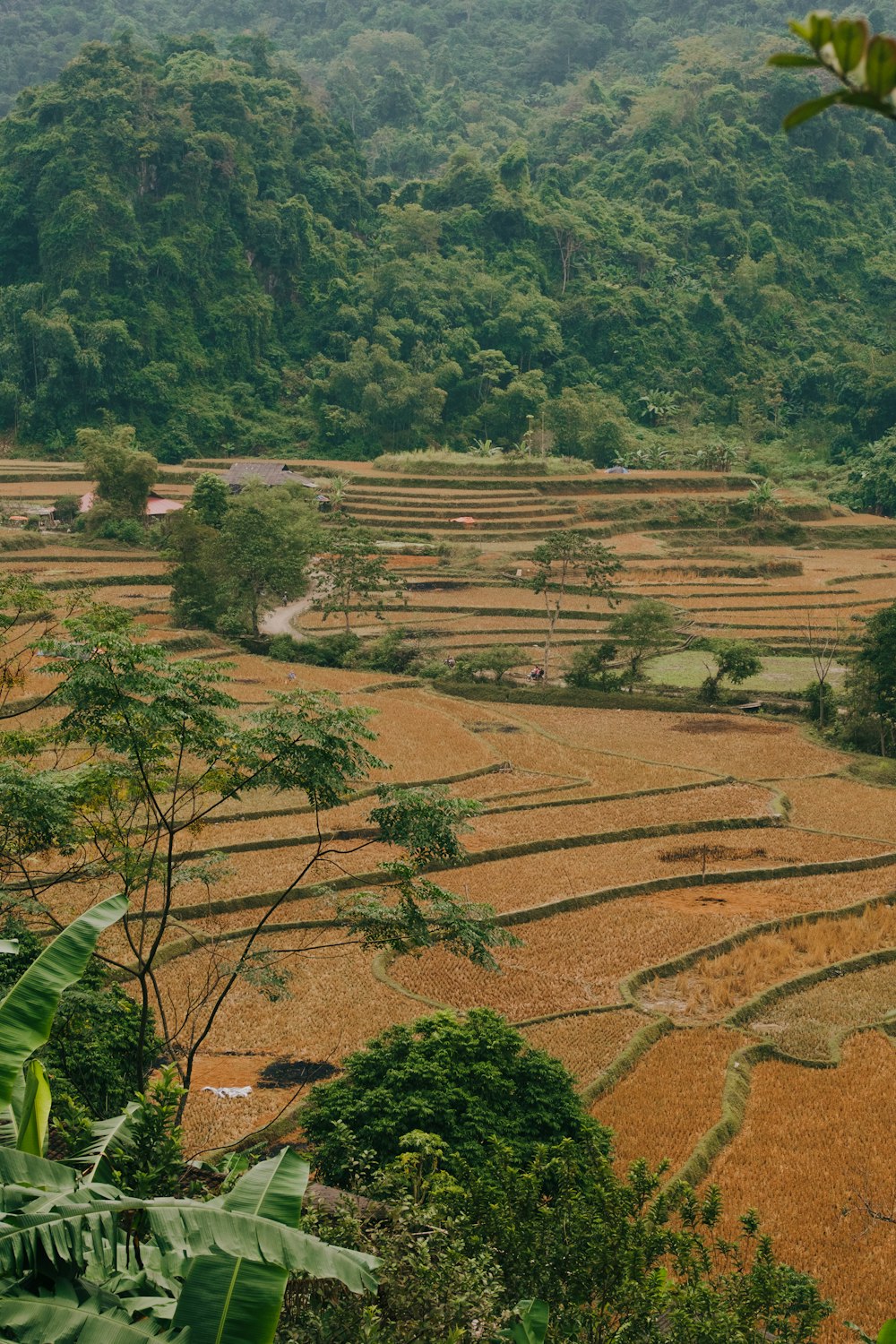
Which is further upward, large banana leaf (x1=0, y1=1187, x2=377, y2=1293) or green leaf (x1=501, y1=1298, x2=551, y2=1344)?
large banana leaf (x1=0, y1=1187, x2=377, y2=1293)

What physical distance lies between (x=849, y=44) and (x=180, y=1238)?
4065 millimetres

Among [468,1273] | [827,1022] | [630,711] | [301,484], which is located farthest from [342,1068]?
[301,484]

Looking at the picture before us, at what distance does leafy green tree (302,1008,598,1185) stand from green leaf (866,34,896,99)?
7511 mm

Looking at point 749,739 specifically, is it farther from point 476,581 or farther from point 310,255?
point 310,255

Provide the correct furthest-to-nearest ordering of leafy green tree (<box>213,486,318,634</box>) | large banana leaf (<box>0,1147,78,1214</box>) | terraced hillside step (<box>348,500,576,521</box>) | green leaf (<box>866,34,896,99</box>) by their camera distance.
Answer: terraced hillside step (<box>348,500,576,521</box>)
leafy green tree (<box>213,486,318,634</box>)
large banana leaf (<box>0,1147,78,1214</box>)
green leaf (<box>866,34,896,99</box>)

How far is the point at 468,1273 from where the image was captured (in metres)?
5.56

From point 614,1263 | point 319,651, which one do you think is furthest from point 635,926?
point 319,651

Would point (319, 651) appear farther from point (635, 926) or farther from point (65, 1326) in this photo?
point (65, 1326)

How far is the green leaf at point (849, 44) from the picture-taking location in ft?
6.36

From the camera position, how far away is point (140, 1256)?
478 centimetres

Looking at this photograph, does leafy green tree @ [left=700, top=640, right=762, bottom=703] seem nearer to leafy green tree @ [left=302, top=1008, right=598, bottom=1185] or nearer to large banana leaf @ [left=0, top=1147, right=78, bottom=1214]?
leafy green tree @ [left=302, top=1008, right=598, bottom=1185]

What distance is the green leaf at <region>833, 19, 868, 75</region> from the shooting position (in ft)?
6.36

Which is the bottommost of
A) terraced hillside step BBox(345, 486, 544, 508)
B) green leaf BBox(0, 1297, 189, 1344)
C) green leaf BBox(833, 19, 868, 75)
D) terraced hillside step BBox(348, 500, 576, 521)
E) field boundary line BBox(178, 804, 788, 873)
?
field boundary line BBox(178, 804, 788, 873)

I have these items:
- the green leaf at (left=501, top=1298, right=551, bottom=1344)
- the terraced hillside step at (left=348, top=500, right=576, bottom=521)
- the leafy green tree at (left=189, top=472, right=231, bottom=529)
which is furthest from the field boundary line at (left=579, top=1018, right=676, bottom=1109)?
the terraced hillside step at (left=348, top=500, right=576, bottom=521)
